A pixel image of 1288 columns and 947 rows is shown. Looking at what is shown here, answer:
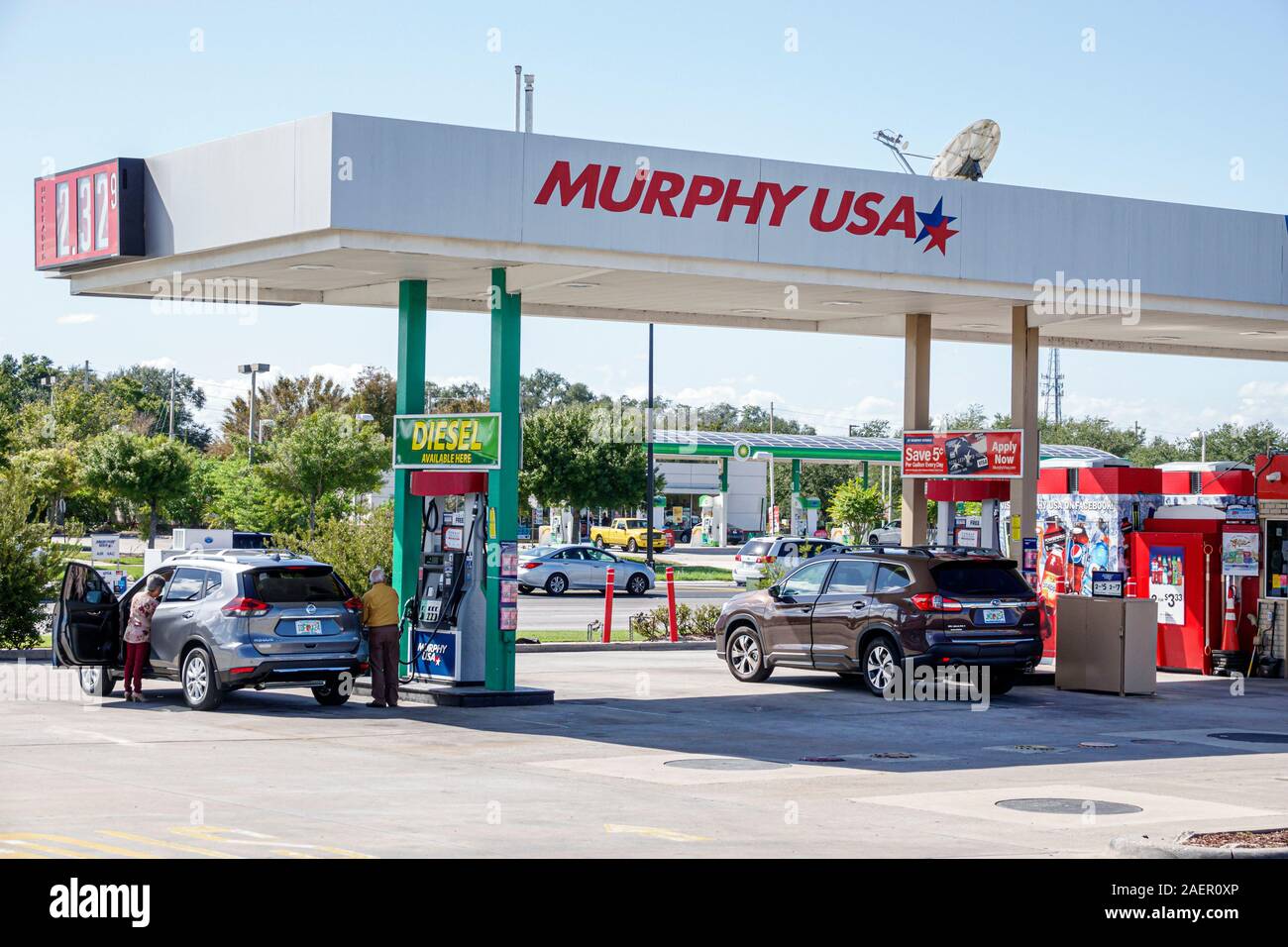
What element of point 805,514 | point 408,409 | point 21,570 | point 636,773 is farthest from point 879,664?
point 805,514

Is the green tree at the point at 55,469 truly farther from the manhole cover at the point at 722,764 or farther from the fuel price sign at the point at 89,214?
the manhole cover at the point at 722,764

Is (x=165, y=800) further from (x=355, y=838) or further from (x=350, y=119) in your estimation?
(x=350, y=119)

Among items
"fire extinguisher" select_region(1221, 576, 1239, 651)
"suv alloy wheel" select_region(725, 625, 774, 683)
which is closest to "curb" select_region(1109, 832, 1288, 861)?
"suv alloy wheel" select_region(725, 625, 774, 683)

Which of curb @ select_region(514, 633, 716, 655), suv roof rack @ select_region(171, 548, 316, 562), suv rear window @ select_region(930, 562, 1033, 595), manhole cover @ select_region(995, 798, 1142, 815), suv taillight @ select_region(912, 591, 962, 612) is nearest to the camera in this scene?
manhole cover @ select_region(995, 798, 1142, 815)

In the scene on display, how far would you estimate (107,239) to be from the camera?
18.9 metres

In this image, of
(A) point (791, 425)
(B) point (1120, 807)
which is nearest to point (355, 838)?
(B) point (1120, 807)

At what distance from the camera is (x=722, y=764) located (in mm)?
14578

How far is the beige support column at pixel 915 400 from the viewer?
79.1 ft

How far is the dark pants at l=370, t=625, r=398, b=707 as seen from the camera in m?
18.5

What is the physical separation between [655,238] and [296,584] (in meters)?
5.49

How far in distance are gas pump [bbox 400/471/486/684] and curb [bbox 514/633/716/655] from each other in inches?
272

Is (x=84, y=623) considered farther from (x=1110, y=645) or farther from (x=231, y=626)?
(x=1110, y=645)

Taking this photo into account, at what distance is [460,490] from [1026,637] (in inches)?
268

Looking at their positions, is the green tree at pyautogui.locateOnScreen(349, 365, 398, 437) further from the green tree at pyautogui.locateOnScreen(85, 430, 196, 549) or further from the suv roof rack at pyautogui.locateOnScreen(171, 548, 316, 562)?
the suv roof rack at pyautogui.locateOnScreen(171, 548, 316, 562)
